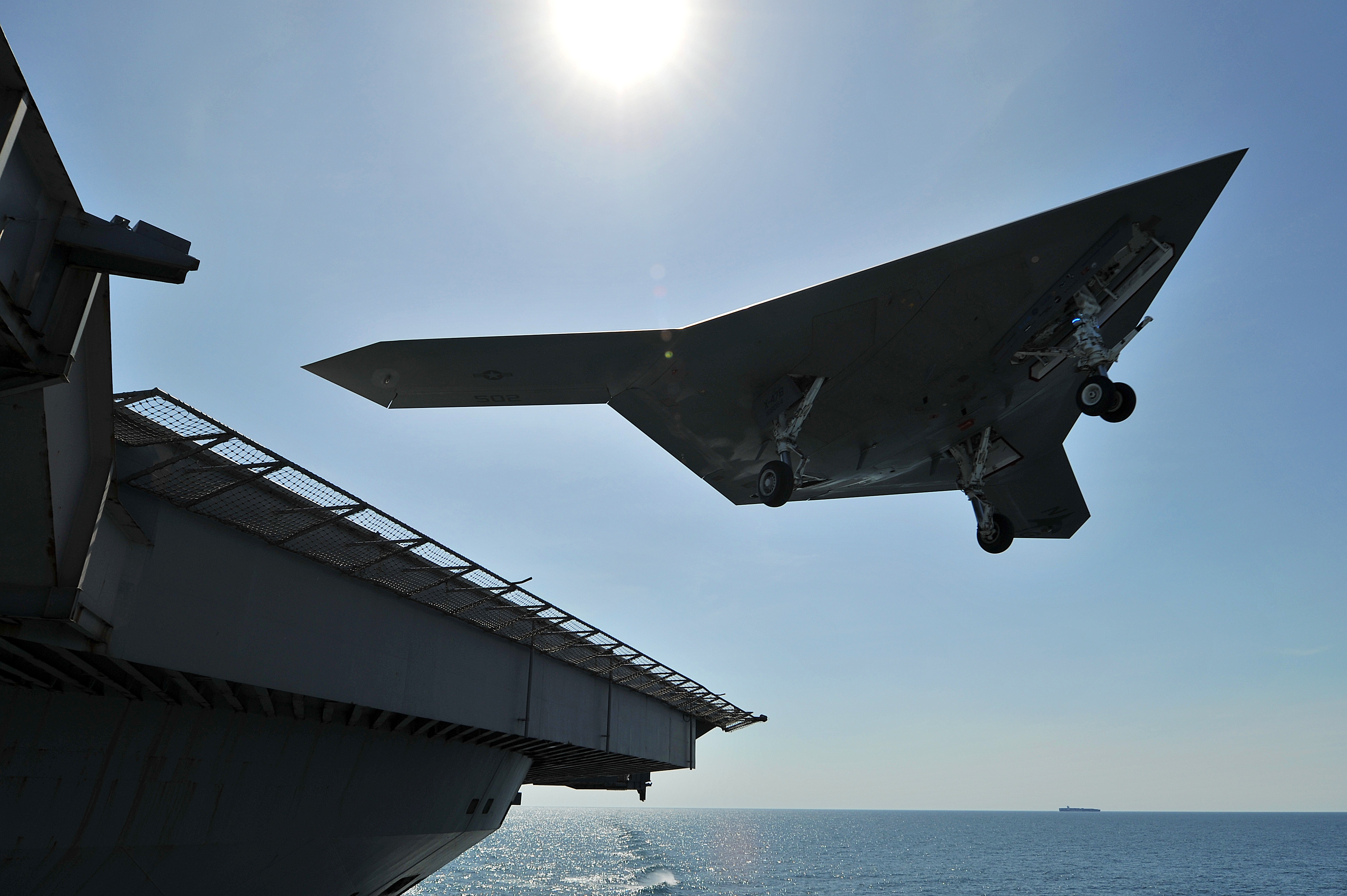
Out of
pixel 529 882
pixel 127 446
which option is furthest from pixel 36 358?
pixel 529 882

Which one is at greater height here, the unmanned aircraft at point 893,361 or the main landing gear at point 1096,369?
the unmanned aircraft at point 893,361

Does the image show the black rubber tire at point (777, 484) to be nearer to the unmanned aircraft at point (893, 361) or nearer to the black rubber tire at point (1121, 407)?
the unmanned aircraft at point (893, 361)

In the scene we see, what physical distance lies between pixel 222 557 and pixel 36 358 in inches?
386

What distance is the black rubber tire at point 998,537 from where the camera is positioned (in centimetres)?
2159

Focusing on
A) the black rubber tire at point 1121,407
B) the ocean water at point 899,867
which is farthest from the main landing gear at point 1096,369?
the ocean water at point 899,867

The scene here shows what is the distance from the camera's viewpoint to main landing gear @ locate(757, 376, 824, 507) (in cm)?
1762

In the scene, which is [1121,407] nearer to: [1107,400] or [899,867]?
[1107,400]

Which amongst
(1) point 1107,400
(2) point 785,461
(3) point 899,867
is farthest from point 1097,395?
(3) point 899,867

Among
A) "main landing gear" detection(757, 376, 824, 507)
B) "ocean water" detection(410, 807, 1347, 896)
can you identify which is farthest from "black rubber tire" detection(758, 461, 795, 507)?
"ocean water" detection(410, 807, 1347, 896)

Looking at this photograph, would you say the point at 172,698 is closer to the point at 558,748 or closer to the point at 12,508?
the point at 12,508

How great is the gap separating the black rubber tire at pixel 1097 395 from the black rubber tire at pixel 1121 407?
0.16 feet

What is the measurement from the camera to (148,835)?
1551cm

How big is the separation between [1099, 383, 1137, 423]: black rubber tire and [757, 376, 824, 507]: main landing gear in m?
6.35

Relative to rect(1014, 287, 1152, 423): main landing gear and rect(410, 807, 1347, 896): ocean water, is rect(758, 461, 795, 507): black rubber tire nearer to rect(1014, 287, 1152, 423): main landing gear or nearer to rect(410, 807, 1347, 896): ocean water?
rect(1014, 287, 1152, 423): main landing gear
